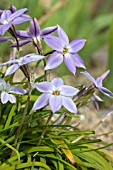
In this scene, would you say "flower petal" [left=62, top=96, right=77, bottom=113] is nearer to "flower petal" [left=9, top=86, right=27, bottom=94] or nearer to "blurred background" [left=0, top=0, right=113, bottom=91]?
"flower petal" [left=9, top=86, right=27, bottom=94]

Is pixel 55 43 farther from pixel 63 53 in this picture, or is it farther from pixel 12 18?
pixel 12 18

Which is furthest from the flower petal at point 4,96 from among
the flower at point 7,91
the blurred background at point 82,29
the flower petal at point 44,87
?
the blurred background at point 82,29

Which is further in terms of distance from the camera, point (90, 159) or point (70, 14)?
point (70, 14)

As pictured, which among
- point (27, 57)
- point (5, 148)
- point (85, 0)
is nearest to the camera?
point (27, 57)

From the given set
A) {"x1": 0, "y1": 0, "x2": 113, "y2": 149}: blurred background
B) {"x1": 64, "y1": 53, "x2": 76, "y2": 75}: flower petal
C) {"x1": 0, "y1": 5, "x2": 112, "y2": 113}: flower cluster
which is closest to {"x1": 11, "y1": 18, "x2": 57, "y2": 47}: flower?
{"x1": 0, "y1": 5, "x2": 112, "y2": 113}: flower cluster

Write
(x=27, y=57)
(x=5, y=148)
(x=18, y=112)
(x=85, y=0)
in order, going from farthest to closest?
(x=85, y=0) < (x=18, y=112) < (x=5, y=148) < (x=27, y=57)

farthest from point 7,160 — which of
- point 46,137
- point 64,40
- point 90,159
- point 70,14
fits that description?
point 70,14

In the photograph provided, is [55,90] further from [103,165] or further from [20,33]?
[103,165]
